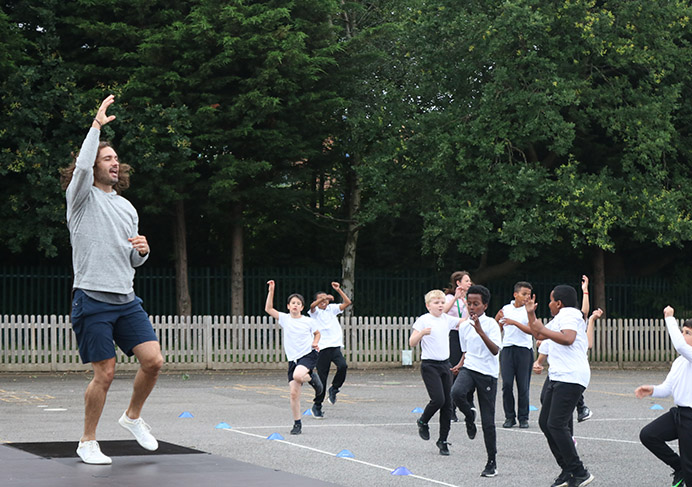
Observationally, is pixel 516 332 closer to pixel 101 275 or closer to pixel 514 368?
pixel 514 368

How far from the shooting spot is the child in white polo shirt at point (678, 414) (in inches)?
289

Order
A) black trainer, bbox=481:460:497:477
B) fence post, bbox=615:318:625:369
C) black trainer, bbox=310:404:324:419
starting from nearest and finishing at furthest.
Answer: black trainer, bbox=481:460:497:477
black trainer, bbox=310:404:324:419
fence post, bbox=615:318:625:369

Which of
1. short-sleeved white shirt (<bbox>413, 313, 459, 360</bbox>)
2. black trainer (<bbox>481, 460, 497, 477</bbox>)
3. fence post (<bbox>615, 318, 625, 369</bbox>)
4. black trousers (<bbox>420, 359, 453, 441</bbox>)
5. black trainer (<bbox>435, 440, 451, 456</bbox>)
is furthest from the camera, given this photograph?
fence post (<bbox>615, 318, 625, 369</bbox>)

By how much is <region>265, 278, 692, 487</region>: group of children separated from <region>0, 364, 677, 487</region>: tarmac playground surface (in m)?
0.37

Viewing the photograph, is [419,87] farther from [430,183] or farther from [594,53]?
[594,53]

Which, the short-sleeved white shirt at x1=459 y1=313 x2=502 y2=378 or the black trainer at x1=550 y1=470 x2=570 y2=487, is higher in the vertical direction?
the short-sleeved white shirt at x1=459 y1=313 x2=502 y2=378

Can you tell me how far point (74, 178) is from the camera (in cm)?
666

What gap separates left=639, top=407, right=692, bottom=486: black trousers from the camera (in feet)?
24.0

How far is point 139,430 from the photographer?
281 inches

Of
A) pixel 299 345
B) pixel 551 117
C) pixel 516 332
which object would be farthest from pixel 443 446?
pixel 551 117

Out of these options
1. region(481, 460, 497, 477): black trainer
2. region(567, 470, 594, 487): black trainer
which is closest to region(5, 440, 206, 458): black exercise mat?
region(481, 460, 497, 477): black trainer

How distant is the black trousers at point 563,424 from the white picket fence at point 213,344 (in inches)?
553

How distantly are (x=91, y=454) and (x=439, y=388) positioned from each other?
14.4 feet

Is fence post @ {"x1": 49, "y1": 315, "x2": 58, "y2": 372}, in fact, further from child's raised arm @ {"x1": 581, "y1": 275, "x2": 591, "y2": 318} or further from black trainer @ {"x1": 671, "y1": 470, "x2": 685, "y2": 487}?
black trainer @ {"x1": 671, "y1": 470, "x2": 685, "y2": 487}
